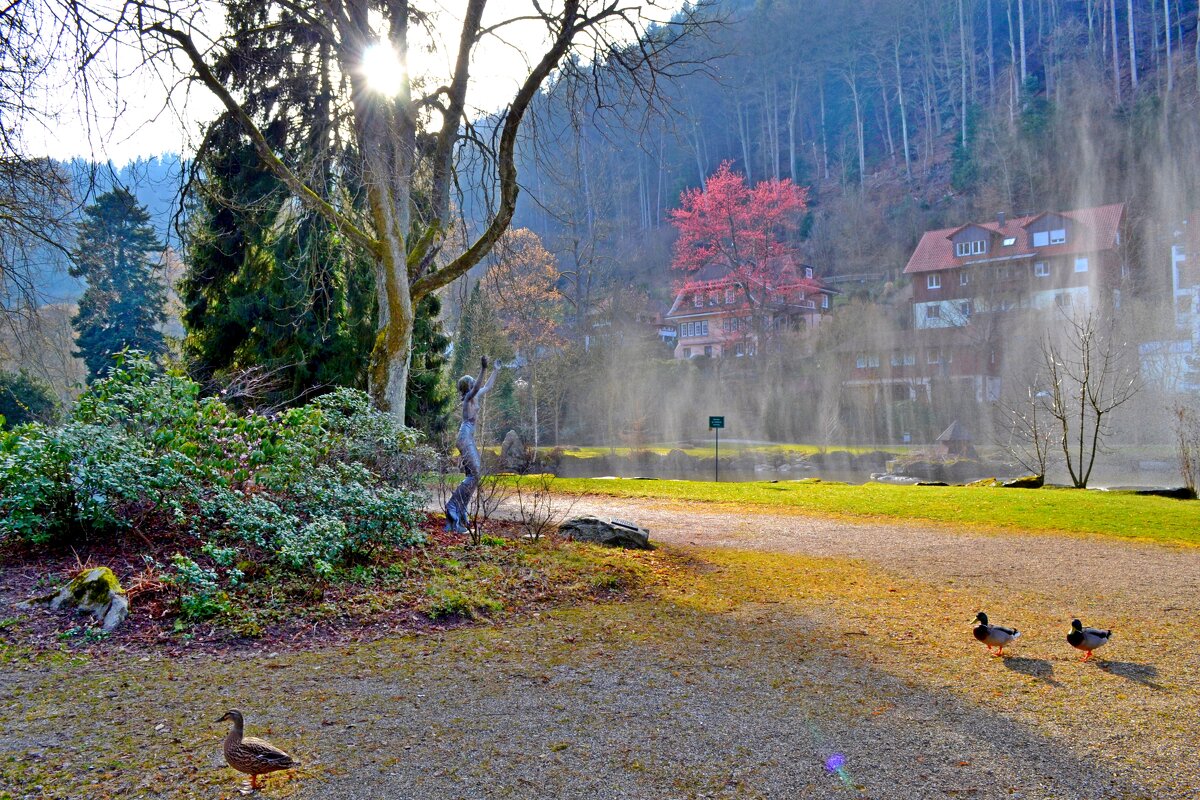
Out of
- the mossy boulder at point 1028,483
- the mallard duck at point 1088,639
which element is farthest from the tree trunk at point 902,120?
the mallard duck at point 1088,639

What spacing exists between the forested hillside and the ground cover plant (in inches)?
1289

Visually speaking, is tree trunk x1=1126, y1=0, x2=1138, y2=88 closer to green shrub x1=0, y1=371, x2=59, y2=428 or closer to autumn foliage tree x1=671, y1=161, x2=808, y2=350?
autumn foliage tree x1=671, y1=161, x2=808, y2=350

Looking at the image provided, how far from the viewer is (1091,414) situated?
98.3ft

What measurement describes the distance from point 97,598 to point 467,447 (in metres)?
3.83

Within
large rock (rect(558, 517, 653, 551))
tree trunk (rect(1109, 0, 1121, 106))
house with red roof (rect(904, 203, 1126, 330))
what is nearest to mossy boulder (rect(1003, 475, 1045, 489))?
large rock (rect(558, 517, 653, 551))

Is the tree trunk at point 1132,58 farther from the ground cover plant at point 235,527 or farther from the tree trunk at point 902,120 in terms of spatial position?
the ground cover plant at point 235,527

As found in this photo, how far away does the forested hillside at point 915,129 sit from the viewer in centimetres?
4853

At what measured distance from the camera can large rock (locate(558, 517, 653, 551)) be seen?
9.49m

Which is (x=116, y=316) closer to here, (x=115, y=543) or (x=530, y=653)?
(x=115, y=543)

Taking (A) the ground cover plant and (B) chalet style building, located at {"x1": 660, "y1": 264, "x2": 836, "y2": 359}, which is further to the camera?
(B) chalet style building, located at {"x1": 660, "y1": 264, "x2": 836, "y2": 359}

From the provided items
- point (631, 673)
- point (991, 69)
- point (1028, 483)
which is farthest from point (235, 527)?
point (991, 69)

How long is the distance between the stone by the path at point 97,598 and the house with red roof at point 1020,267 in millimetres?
42489

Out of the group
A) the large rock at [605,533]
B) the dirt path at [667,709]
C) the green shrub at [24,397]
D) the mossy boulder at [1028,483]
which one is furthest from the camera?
the green shrub at [24,397]

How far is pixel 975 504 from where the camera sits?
14.3 m
